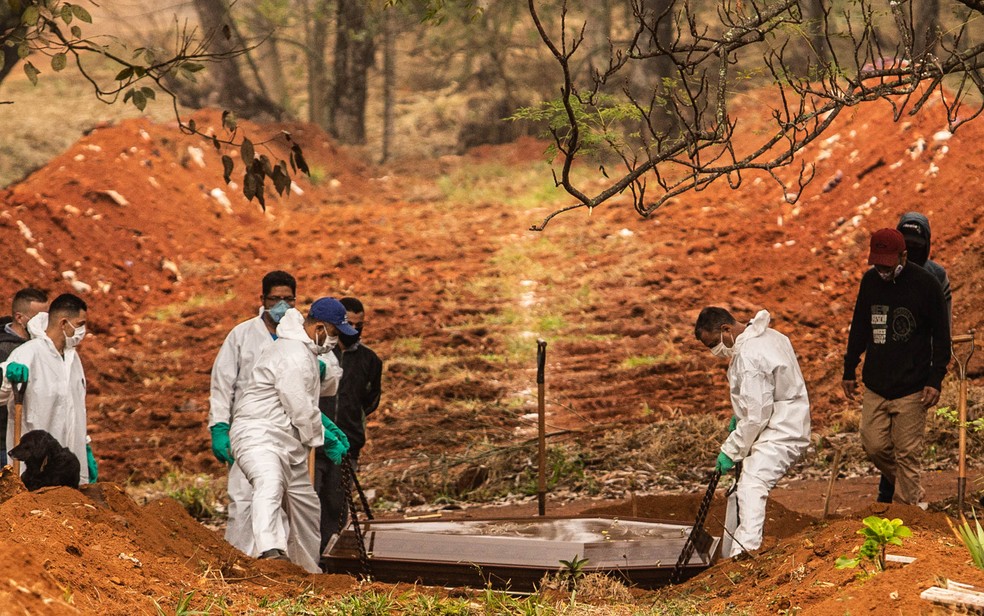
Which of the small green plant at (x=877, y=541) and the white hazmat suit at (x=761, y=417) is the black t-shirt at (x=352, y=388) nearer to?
→ the white hazmat suit at (x=761, y=417)

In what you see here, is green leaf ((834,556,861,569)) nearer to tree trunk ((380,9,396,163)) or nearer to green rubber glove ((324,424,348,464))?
green rubber glove ((324,424,348,464))

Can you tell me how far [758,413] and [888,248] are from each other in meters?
1.32

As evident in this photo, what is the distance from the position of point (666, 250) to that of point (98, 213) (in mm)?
8634

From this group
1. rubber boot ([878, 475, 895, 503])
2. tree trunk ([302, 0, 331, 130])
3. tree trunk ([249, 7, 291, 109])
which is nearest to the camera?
rubber boot ([878, 475, 895, 503])

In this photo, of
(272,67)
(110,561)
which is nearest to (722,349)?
(110,561)

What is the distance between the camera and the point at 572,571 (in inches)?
259

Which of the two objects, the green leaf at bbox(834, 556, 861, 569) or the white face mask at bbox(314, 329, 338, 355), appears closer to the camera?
the green leaf at bbox(834, 556, 861, 569)

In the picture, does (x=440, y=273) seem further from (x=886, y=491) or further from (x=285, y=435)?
(x=886, y=491)

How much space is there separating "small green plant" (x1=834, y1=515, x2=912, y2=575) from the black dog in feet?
14.0

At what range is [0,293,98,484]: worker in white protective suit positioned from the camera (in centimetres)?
737

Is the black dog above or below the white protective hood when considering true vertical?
below

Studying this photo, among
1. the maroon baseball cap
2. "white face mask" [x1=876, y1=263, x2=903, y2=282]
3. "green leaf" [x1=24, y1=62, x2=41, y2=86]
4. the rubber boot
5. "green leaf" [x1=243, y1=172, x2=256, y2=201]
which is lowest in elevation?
the rubber boot

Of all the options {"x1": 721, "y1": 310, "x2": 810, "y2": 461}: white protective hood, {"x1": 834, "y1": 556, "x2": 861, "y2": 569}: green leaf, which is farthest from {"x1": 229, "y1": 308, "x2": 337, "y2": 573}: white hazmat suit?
{"x1": 834, "y1": 556, "x2": 861, "y2": 569}: green leaf

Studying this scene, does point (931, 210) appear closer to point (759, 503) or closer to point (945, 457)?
point (945, 457)
